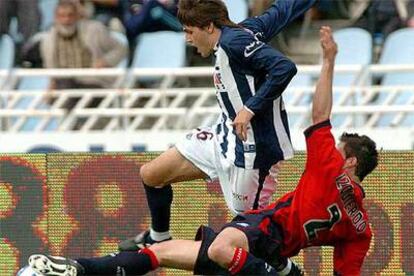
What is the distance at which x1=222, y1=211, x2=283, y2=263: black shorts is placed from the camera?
21.8 ft

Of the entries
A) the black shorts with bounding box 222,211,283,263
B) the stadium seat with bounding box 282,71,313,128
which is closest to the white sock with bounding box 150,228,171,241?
the black shorts with bounding box 222,211,283,263

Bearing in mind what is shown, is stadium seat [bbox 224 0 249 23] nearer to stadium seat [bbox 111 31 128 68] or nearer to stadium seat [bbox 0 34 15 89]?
stadium seat [bbox 111 31 128 68]

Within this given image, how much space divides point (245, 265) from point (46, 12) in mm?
4501

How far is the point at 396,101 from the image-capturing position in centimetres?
999

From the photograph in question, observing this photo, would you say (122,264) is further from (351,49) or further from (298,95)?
(351,49)

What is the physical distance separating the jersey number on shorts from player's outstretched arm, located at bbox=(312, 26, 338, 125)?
42cm

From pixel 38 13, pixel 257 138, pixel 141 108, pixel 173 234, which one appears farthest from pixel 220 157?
pixel 38 13

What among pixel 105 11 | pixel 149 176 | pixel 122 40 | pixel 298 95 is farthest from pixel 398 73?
pixel 149 176

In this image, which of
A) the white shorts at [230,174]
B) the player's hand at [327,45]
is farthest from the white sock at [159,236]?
the player's hand at [327,45]

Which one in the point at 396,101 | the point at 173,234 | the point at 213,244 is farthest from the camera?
the point at 396,101

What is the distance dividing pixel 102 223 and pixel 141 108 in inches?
96.9

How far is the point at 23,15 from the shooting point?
10.5m

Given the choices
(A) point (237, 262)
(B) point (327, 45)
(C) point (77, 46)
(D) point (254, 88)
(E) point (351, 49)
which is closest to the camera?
(B) point (327, 45)

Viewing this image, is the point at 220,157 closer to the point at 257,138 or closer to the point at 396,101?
the point at 257,138
